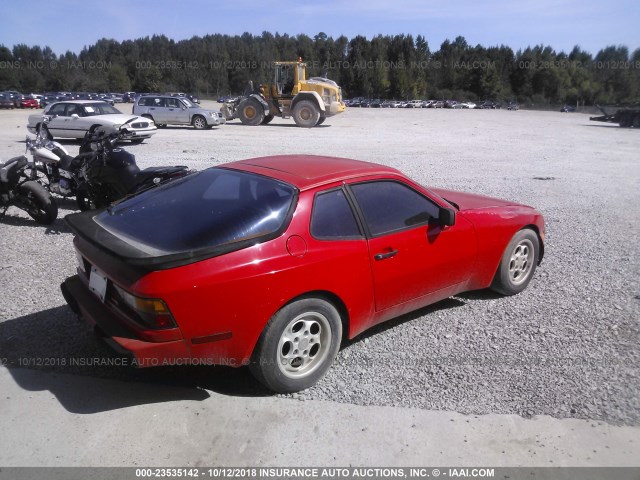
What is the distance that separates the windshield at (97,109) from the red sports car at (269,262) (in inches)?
639

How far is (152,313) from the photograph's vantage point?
2777 millimetres

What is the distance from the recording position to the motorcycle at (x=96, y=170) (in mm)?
6709

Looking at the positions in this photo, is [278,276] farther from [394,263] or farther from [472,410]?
[472,410]

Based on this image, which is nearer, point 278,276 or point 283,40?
point 278,276

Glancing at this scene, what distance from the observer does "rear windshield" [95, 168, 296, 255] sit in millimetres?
3043

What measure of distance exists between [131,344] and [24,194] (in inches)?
208

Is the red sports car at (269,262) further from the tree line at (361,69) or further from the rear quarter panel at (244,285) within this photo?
the tree line at (361,69)

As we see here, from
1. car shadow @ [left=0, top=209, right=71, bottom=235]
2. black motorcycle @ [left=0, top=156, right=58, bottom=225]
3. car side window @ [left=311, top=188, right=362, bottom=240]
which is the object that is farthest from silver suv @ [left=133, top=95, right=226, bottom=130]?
car side window @ [left=311, top=188, right=362, bottom=240]

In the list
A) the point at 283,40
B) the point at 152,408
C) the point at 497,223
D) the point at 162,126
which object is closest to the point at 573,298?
the point at 497,223

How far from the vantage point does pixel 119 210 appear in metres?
3.73

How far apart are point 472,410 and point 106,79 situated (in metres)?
107

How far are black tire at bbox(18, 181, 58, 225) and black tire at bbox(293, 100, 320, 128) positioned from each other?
1998 cm

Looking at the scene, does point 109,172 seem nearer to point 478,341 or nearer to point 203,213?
point 203,213

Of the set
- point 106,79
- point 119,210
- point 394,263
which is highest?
point 106,79
